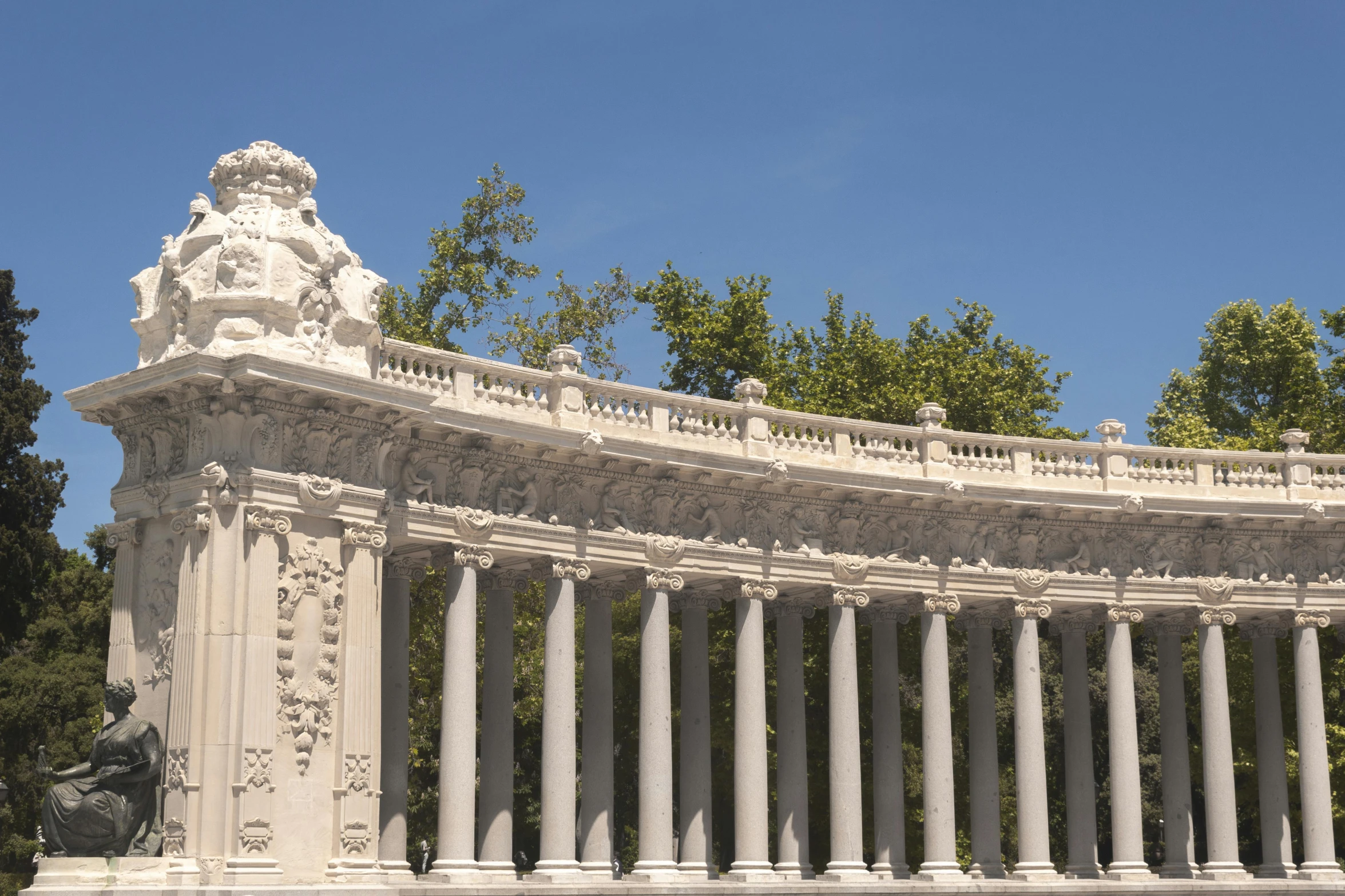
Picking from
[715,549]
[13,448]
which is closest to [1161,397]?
[715,549]

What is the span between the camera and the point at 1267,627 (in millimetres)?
63406

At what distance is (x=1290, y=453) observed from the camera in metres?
63.0

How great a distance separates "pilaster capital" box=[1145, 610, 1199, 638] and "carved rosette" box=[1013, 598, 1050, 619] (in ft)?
17.9

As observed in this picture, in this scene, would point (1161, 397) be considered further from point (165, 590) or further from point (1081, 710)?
point (165, 590)

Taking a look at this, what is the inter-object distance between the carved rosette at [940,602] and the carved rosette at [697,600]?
22.7 feet

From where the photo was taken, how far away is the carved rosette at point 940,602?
2301 inches

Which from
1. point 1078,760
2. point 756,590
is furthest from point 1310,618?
point 756,590

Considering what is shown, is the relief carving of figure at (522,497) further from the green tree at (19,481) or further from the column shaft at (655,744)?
the green tree at (19,481)

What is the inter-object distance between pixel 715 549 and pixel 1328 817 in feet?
79.0

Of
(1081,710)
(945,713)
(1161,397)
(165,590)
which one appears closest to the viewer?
(165,590)

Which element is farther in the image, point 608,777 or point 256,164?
point 608,777

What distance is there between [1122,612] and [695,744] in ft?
51.4

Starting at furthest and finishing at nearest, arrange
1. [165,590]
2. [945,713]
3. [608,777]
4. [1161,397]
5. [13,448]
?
[1161,397]
[13,448]
[945,713]
[608,777]
[165,590]

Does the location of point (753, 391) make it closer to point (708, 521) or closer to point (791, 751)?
point (708, 521)
